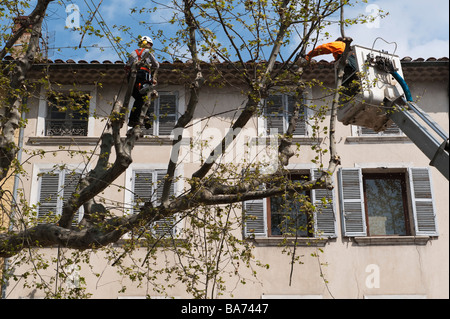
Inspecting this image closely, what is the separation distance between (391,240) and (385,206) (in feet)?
3.22

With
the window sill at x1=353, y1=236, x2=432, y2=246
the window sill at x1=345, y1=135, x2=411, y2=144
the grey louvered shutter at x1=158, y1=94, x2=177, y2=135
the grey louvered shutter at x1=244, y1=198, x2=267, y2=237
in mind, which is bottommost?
the window sill at x1=353, y1=236, x2=432, y2=246

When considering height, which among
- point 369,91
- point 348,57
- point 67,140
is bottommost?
point 369,91

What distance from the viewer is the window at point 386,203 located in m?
14.8

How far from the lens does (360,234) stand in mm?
14766

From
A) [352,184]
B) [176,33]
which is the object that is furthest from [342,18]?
[352,184]

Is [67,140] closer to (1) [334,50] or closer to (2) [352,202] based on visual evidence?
(2) [352,202]

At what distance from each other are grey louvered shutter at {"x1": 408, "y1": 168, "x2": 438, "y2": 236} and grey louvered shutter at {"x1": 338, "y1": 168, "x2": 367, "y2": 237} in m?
1.13

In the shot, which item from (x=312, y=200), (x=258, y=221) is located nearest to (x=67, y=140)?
(x=258, y=221)

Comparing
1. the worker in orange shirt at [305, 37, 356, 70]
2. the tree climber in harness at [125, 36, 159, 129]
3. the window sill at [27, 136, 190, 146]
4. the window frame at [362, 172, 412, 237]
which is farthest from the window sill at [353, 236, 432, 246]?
the tree climber in harness at [125, 36, 159, 129]

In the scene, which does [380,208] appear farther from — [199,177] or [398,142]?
[199,177]

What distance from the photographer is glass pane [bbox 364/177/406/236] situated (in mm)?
15203

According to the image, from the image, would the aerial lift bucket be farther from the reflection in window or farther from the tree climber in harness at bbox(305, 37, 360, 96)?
the reflection in window

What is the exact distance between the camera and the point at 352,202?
49.2ft

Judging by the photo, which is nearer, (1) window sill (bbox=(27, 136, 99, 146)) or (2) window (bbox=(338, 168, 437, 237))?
(2) window (bbox=(338, 168, 437, 237))
